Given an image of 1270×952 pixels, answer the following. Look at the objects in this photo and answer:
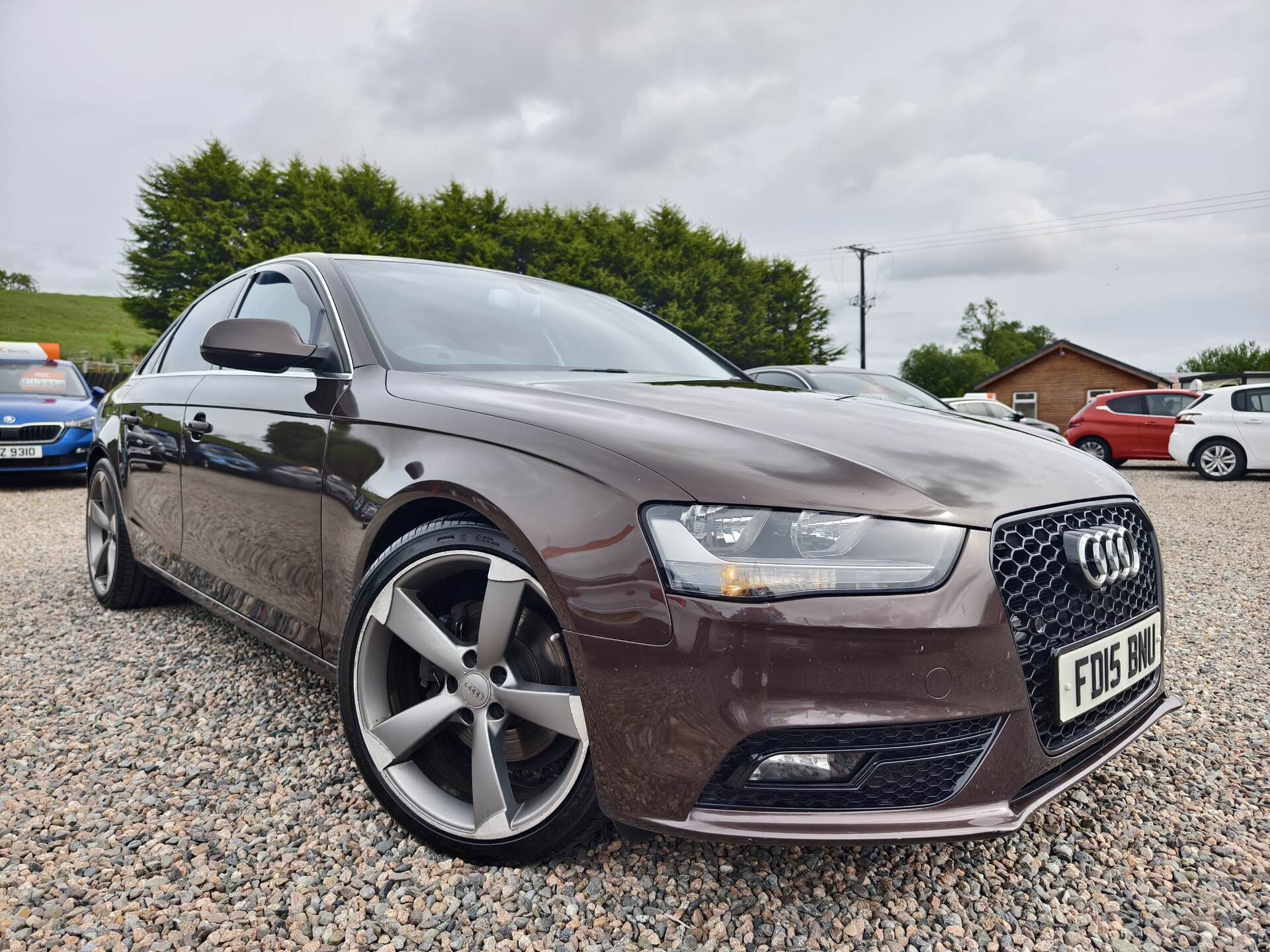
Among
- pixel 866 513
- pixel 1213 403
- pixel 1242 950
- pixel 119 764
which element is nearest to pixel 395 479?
pixel 866 513

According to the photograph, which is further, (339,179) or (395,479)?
(339,179)

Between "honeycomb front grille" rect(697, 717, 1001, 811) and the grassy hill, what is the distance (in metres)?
46.3

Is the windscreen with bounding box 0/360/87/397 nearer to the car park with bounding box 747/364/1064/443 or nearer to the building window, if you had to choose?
the car park with bounding box 747/364/1064/443

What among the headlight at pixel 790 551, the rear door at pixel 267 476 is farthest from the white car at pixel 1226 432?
the rear door at pixel 267 476

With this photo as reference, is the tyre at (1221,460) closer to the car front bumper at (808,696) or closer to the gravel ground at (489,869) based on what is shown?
the gravel ground at (489,869)

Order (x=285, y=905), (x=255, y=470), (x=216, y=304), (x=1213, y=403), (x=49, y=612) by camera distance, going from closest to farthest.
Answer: (x=285, y=905) < (x=255, y=470) < (x=216, y=304) < (x=49, y=612) < (x=1213, y=403)

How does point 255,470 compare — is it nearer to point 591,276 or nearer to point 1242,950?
point 1242,950

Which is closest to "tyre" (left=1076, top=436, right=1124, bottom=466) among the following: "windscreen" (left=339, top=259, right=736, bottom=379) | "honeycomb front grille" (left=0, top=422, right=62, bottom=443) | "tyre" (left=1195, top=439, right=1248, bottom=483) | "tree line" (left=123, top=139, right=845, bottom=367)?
"tyre" (left=1195, top=439, right=1248, bottom=483)

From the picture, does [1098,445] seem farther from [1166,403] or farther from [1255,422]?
[1255,422]

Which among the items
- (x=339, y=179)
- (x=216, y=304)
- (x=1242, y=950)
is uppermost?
(x=339, y=179)

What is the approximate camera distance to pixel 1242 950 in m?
1.56

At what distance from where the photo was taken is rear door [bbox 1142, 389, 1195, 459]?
43.3 feet

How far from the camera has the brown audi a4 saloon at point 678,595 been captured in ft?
4.54

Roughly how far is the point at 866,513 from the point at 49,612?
415 centimetres
